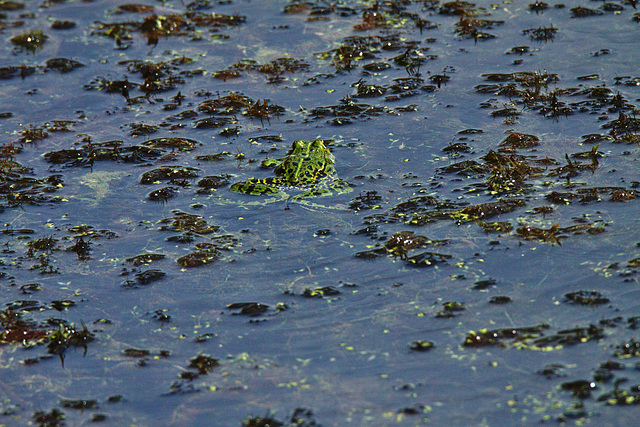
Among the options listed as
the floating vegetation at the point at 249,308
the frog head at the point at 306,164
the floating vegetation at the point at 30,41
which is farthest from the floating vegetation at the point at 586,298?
the floating vegetation at the point at 30,41

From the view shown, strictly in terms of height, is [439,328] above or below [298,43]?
below

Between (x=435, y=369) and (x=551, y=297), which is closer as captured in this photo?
(x=435, y=369)

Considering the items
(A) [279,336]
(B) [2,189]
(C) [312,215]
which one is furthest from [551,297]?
(B) [2,189]

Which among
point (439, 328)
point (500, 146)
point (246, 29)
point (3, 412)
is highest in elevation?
point (246, 29)

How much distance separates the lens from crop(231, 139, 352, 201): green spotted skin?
8.58 metres

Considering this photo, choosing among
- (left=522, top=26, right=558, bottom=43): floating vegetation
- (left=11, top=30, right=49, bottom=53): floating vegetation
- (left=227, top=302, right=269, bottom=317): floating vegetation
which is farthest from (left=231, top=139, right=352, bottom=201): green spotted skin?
(left=11, top=30, right=49, bottom=53): floating vegetation

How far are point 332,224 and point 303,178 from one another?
4.01ft

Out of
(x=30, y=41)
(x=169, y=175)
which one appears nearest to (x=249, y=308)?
(x=169, y=175)

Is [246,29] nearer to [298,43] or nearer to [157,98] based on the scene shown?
[298,43]

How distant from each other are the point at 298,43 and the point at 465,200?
6.64 m

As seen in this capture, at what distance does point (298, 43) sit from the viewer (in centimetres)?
1325

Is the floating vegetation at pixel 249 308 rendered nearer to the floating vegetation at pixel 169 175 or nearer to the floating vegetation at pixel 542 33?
the floating vegetation at pixel 169 175

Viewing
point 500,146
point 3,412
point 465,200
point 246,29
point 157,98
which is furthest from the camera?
point 246,29

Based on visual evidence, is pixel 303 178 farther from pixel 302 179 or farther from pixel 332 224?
pixel 332 224
